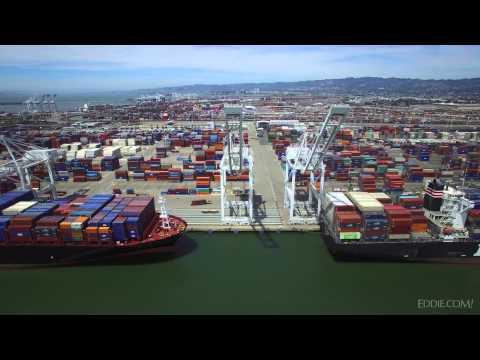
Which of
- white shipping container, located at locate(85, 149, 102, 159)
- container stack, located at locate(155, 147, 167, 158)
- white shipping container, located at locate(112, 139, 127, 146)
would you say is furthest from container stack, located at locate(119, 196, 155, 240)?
A: white shipping container, located at locate(112, 139, 127, 146)

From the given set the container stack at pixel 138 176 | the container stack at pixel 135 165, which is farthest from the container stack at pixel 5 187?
the container stack at pixel 135 165

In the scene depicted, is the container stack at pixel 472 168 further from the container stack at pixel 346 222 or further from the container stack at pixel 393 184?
the container stack at pixel 346 222

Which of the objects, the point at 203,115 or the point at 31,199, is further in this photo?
the point at 203,115

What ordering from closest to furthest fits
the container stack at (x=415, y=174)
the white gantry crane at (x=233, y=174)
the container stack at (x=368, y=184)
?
the white gantry crane at (x=233, y=174)
the container stack at (x=368, y=184)
the container stack at (x=415, y=174)

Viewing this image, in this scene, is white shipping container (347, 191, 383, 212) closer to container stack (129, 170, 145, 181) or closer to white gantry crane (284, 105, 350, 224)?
white gantry crane (284, 105, 350, 224)

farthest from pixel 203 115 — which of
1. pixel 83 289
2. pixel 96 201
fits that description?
pixel 83 289

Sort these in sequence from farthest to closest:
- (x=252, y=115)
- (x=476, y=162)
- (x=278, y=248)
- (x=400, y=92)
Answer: (x=400, y=92) < (x=252, y=115) < (x=476, y=162) < (x=278, y=248)

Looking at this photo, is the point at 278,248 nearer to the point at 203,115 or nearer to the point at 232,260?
the point at 232,260
